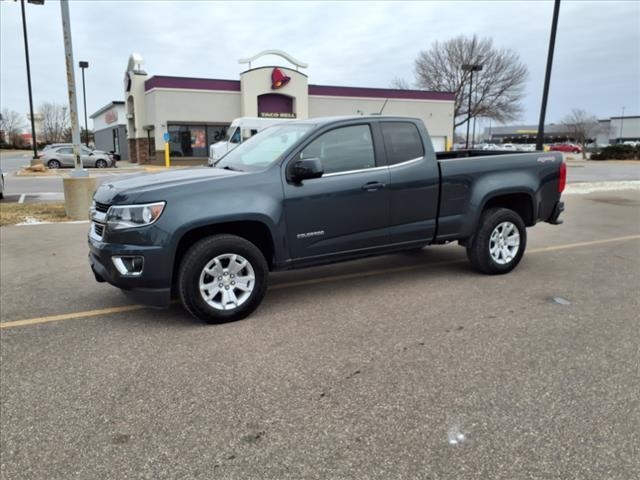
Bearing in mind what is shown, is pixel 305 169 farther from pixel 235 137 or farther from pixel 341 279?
pixel 235 137

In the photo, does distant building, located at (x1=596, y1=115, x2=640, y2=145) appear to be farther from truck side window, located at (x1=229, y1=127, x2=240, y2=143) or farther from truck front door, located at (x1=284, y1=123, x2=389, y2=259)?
truck front door, located at (x1=284, y1=123, x2=389, y2=259)

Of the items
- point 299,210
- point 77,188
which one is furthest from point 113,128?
point 299,210

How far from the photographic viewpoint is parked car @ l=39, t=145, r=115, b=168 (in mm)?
29859

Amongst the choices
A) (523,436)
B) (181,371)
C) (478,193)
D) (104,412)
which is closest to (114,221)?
(181,371)

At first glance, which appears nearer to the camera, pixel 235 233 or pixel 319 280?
pixel 235 233

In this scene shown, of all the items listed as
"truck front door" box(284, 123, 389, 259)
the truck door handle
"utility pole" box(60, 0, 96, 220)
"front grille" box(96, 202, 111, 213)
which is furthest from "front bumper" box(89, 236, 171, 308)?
"utility pole" box(60, 0, 96, 220)

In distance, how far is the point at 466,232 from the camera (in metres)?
6.01

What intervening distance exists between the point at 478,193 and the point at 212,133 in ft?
99.0

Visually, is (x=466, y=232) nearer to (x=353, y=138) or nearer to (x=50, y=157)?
(x=353, y=138)

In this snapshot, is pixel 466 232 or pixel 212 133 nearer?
pixel 466 232

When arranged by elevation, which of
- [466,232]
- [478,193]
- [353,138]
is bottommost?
[466,232]

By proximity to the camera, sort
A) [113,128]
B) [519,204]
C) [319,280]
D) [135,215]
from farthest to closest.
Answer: [113,128] → [519,204] → [319,280] → [135,215]

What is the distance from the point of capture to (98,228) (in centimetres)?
472

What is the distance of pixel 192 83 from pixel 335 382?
31.8 metres
